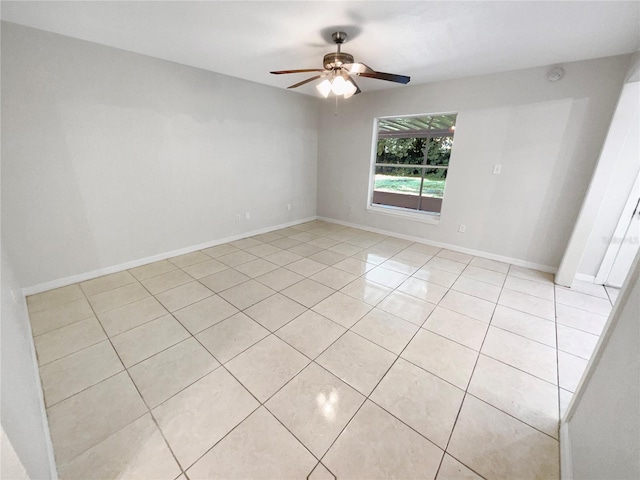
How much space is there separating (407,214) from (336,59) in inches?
104

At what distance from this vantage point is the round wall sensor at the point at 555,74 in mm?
2686

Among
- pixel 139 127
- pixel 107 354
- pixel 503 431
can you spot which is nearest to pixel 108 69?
pixel 139 127

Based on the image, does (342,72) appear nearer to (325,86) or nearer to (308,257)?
(325,86)

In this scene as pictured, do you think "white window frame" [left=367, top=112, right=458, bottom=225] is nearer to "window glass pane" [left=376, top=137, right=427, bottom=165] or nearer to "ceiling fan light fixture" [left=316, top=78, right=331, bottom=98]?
"window glass pane" [left=376, top=137, right=427, bottom=165]

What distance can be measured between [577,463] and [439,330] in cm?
104

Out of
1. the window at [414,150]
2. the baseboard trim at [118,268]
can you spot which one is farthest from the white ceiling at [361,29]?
the baseboard trim at [118,268]

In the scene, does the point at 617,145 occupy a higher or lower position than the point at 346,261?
higher

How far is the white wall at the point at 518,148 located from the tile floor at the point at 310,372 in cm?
76

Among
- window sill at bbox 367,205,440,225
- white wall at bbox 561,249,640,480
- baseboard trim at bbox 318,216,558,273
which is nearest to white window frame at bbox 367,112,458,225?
window sill at bbox 367,205,440,225

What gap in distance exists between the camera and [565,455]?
117cm

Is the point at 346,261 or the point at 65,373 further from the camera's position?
the point at 346,261

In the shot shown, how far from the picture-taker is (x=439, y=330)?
6.79 ft

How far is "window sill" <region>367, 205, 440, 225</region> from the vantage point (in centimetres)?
398

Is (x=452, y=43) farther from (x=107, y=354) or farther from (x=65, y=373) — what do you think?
(x=65, y=373)
